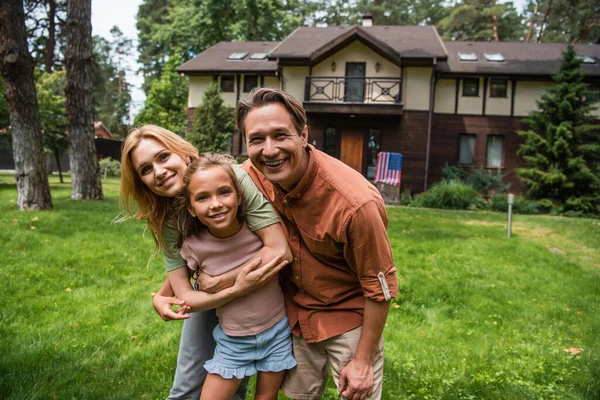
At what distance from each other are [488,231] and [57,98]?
25.5m

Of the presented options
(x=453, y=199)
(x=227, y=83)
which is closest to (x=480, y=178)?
(x=453, y=199)

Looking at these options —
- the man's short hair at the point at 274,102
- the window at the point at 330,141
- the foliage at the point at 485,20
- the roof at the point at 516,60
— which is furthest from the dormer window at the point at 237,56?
the man's short hair at the point at 274,102

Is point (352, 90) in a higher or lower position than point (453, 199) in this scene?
higher

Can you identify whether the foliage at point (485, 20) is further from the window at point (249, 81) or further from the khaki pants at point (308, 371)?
the khaki pants at point (308, 371)

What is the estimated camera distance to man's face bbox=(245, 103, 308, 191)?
201cm

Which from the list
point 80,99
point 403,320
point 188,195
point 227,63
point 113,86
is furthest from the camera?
point 113,86

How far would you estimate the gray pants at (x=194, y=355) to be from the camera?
238cm

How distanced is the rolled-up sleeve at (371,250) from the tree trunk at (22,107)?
979 cm

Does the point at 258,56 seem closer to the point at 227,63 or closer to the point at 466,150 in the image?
the point at 227,63

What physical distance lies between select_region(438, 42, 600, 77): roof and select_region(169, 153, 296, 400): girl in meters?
19.1

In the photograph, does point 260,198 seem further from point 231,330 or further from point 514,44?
point 514,44

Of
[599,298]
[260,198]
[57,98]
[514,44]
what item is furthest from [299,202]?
[57,98]

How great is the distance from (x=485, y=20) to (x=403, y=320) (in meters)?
32.9

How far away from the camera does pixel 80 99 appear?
1182 cm
